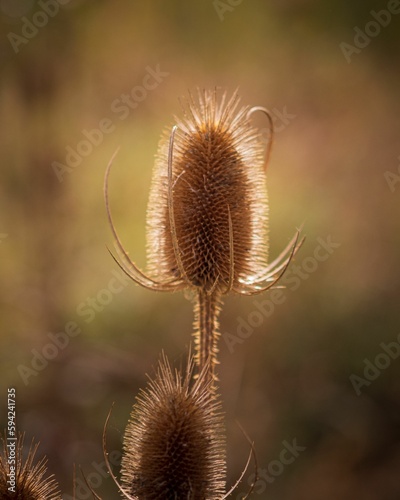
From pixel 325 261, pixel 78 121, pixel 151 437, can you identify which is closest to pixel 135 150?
pixel 78 121

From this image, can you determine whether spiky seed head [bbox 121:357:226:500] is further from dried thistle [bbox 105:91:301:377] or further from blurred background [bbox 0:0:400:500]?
blurred background [bbox 0:0:400:500]

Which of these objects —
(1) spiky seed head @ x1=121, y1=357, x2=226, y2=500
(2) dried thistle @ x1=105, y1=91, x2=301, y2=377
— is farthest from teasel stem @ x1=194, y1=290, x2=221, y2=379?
(1) spiky seed head @ x1=121, y1=357, x2=226, y2=500

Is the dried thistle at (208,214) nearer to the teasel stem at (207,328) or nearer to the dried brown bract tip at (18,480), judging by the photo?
the teasel stem at (207,328)

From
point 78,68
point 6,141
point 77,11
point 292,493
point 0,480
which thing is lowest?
point 292,493

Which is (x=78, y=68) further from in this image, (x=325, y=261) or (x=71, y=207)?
(x=325, y=261)

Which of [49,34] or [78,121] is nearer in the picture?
[49,34]

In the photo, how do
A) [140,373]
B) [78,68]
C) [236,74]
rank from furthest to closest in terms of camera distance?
[236,74]
[78,68]
[140,373]

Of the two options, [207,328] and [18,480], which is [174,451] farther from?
[207,328]

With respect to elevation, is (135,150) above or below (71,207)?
above
